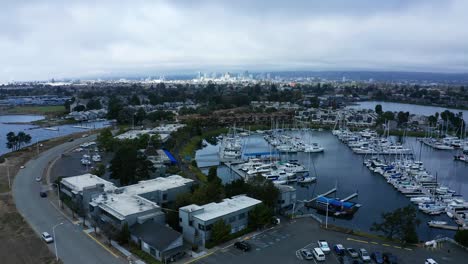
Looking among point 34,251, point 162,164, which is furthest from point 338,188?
point 34,251

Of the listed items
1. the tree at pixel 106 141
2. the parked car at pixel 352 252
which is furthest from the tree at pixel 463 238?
the tree at pixel 106 141

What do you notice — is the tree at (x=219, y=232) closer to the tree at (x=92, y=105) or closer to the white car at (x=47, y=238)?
the white car at (x=47, y=238)

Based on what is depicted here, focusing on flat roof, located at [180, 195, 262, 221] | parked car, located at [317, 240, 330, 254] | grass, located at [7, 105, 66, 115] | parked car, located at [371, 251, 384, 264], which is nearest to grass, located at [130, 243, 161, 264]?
flat roof, located at [180, 195, 262, 221]

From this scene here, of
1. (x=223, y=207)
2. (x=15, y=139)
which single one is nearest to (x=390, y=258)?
(x=223, y=207)

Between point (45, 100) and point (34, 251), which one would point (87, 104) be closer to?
point (45, 100)

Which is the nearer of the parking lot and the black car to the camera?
the parking lot

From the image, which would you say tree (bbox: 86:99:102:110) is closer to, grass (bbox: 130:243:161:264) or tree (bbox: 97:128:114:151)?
tree (bbox: 97:128:114:151)
